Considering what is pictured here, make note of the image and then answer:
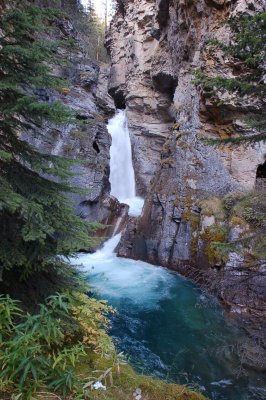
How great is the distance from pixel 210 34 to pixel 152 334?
15.0 m

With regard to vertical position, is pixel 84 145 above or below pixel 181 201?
above

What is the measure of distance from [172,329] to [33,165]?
681 cm

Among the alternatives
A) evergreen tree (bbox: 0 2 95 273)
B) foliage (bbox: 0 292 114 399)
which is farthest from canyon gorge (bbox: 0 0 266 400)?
foliage (bbox: 0 292 114 399)

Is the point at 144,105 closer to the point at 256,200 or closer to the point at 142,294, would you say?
the point at 256,200

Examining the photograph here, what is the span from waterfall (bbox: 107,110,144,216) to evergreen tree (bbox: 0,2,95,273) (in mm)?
Answer: 16151

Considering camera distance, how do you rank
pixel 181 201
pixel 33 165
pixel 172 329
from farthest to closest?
pixel 181 201, pixel 172 329, pixel 33 165

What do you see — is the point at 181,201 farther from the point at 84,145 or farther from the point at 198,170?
the point at 84,145

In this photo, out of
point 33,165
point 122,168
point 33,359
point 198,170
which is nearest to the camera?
point 33,359

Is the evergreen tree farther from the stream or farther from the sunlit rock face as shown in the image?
the sunlit rock face

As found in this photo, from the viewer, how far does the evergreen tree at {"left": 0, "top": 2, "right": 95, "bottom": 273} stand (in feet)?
12.9

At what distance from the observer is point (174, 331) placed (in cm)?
863

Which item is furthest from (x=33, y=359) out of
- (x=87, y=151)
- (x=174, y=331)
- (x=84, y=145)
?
(x=84, y=145)

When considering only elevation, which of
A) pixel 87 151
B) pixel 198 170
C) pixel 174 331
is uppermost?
pixel 87 151

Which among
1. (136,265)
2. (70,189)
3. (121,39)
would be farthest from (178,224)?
(121,39)
